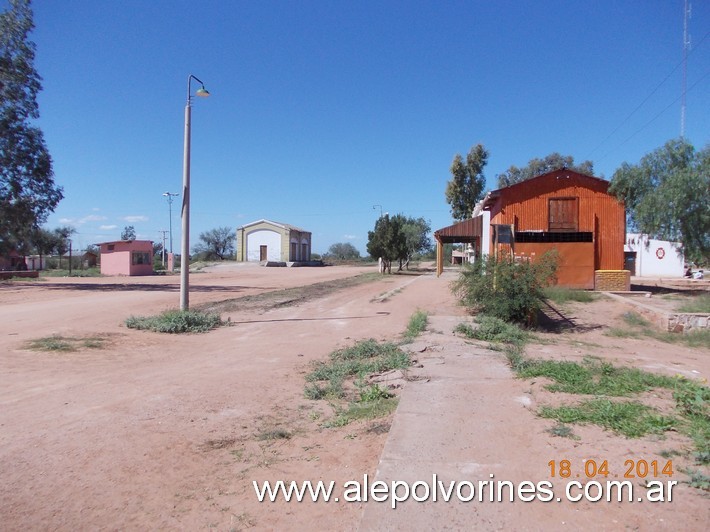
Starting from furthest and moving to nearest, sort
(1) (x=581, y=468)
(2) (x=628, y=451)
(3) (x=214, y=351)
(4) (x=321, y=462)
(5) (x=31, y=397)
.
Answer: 1. (3) (x=214, y=351)
2. (5) (x=31, y=397)
3. (4) (x=321, y=462)
4. (2) (x=628, y=451)
5. (1) (x=581, y=468)

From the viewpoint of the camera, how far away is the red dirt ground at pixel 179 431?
3516 mm

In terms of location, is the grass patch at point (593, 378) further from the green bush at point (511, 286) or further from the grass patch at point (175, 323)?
the grass patch at point (175, 323)

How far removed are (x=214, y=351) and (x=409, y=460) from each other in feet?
21.7

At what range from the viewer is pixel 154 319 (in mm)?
12352

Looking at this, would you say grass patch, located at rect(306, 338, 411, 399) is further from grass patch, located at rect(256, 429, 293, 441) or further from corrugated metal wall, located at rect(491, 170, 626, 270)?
corrugated metal wall, located at rect(491, 170, 626, 270)

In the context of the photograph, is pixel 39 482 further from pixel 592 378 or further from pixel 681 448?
pixel 592 378

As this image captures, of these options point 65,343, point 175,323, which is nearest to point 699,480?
point 65,343

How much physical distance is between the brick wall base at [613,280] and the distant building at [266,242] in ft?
168

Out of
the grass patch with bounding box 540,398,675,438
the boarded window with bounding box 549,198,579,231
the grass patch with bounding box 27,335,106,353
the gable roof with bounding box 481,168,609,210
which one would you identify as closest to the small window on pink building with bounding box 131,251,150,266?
the gable roof with bounding box 481,168,609,210

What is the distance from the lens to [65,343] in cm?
955

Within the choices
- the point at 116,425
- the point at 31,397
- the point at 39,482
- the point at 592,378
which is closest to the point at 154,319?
the point at 31,397

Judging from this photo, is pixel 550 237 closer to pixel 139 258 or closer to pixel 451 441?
pixel 451 441

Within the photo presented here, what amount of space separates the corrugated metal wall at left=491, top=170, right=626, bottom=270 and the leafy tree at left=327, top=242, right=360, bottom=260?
85061 mm

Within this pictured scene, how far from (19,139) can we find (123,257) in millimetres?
18743
